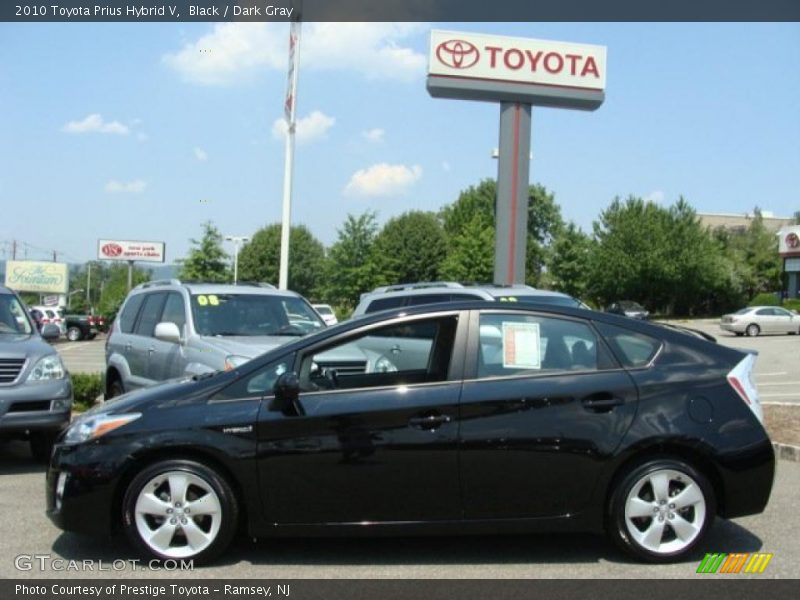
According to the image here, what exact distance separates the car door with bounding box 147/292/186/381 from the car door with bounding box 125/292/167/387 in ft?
0.25

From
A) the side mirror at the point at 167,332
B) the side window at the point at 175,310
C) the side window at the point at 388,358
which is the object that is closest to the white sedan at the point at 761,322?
the side window at the point at 175,310

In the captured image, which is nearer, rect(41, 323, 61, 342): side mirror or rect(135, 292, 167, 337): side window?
rect(41, 323, 61, 342): side mirror

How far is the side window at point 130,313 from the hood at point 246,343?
7.56 ft

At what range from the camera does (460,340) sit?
16.9 ft

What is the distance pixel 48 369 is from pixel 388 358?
409 cm

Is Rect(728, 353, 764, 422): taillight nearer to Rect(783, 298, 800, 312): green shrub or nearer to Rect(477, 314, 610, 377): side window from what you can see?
Rect(477, 314, 610, 377): side window

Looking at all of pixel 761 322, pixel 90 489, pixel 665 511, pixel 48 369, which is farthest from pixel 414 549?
pixel 761 322

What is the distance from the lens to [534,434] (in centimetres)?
492

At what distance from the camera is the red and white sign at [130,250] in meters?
85.1

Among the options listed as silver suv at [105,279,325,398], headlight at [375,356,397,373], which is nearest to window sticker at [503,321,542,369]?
headlight at [375,356,397,373]

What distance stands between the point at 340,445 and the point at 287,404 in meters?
0.40

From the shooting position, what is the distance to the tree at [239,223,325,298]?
77938mm
